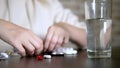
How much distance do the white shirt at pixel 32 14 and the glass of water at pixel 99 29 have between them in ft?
1.65

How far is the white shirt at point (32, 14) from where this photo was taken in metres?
1.21

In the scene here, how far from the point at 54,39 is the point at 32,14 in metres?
0.38

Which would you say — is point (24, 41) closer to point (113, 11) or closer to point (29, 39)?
point (29, 39)

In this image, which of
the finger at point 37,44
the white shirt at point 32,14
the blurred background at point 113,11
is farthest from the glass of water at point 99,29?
the blurred background at point 113,11

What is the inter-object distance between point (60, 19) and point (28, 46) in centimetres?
50

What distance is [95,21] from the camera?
2.31 feet

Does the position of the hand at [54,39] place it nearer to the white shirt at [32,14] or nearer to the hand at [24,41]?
the hand at [24,41]

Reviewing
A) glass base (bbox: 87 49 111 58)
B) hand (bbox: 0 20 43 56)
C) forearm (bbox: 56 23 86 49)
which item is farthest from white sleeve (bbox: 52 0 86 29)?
glass base (bbox: 87 49 111 58)

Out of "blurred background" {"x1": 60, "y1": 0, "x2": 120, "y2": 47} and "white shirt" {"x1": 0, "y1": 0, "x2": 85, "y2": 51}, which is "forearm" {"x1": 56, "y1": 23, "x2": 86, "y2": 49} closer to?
"white shirt" {"x1": 0, "y1": 0, "x2": 85, "y2": 51}

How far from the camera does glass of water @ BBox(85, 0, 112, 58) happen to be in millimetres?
692

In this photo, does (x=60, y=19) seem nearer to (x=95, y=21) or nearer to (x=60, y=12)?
(x=60, y=12)

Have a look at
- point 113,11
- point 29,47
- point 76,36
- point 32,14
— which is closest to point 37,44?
point 29,47

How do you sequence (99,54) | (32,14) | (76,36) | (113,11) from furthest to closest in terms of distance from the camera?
(113,11) → (32,14) → (76,36) → (99,54)

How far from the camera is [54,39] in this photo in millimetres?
882
